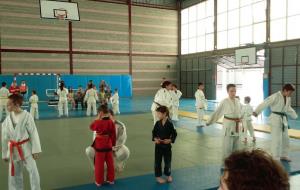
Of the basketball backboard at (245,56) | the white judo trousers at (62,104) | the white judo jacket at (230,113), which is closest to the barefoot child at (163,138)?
the white judo jacket at (230,113)

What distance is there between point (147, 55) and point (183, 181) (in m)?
24.0

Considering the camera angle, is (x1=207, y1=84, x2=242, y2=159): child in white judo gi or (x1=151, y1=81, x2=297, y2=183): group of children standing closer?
(x1=151, y1=81, x2=297, y2=183): group of children standing

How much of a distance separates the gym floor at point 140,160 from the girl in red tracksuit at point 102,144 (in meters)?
0.24

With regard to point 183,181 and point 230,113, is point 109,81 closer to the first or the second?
point 230,113

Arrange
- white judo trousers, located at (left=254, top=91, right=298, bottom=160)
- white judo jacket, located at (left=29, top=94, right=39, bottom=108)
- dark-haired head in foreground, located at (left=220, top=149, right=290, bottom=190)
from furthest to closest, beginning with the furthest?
white judo jacket, located at (left=29, top=94, right=39, bottom=108) < white judo trousers, located at (left=254, top=91, right=298, bottom=160) < dark-haired head in foreground, located at (left=220, top=149, right=290, bottom=190)

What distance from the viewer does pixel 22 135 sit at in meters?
4.19

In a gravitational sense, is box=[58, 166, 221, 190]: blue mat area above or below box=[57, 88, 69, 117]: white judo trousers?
below

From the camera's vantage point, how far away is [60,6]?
1748cm

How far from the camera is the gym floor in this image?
16.7 feet

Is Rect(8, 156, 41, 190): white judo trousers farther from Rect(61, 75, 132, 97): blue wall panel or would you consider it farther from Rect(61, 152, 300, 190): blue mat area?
Rect(61, 75, 132, 97): blue wall panel

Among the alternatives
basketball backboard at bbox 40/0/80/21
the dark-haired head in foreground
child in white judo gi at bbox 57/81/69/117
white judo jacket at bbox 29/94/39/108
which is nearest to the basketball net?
basketball backboard at bbox 40/0/80/21

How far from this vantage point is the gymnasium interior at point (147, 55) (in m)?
11.2

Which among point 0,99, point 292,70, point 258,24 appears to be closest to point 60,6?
point 0,99

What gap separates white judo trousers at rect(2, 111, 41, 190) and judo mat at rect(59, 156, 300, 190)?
2.80 ft
